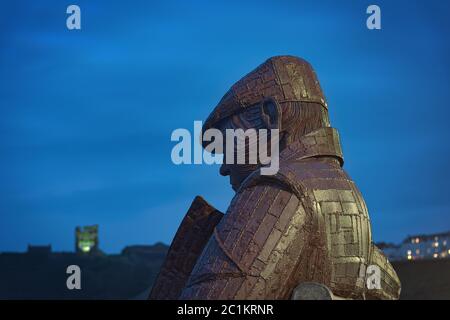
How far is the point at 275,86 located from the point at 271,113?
0.24 m

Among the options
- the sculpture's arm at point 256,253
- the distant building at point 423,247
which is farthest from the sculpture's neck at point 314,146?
the distant building at point 423,247

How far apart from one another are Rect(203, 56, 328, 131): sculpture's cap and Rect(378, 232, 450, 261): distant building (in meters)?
27.0

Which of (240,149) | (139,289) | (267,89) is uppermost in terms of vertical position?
(267,89)

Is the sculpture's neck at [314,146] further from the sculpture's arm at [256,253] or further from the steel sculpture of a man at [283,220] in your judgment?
the sculpture's arm at [256,253]

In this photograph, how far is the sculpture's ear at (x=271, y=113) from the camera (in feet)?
21.2

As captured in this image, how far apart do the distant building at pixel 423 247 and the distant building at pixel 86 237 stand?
64.8 ft

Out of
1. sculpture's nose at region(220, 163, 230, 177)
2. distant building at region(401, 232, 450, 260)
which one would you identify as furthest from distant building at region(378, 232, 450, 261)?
sculpture's nose at region(220, 163, 230, 177)

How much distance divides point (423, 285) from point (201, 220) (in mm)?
15839

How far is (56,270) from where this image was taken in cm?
3278
